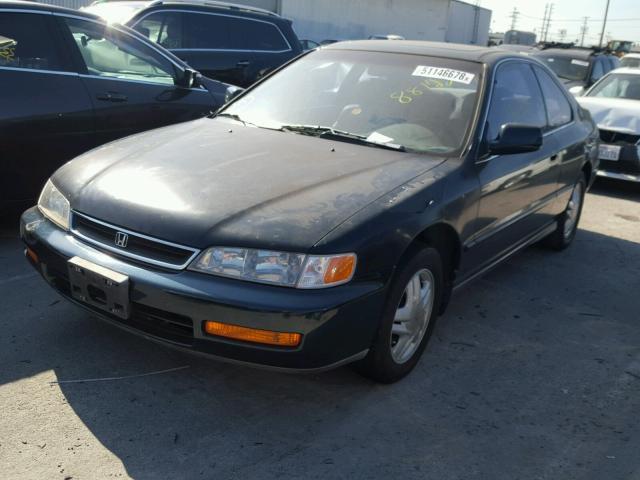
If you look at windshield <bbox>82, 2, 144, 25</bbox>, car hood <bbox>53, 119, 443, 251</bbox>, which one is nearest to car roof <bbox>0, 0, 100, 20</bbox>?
car hood <bbox>53, 119, 443, 251</bbox>

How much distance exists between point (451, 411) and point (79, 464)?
64.2 inches

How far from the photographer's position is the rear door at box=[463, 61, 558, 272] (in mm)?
3830

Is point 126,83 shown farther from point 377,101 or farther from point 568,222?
point 568,222

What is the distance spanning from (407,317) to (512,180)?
1352mm

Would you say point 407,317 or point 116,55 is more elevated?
point 116,55

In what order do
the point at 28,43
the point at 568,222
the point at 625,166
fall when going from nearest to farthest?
the point at 28,43 < the point at 568,222 < the point at 625,166

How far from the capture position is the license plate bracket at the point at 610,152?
26.3 feet

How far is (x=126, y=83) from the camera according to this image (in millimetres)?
5363

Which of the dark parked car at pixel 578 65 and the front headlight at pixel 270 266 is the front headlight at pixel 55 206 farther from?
the dark parked car at pixel 578 65

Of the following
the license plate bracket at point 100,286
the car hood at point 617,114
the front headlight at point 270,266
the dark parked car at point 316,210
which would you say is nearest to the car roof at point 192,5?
the dark parked car at point 316,210

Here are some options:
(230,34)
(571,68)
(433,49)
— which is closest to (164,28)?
(230,34)

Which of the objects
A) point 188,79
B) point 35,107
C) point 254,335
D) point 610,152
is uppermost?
point 188,79

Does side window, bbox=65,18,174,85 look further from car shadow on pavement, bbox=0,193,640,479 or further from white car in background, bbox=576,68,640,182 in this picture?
white car in background, bbox=576,68,640,182

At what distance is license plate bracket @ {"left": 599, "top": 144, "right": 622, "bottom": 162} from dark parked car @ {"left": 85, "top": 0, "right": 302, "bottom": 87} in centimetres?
436
